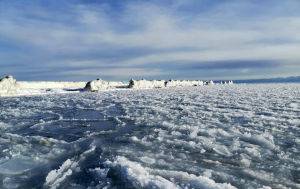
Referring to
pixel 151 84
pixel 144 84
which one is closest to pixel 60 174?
pixel 144 84

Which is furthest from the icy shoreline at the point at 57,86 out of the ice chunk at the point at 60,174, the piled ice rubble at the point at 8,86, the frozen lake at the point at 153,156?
the ice chunk at the point at 60,174

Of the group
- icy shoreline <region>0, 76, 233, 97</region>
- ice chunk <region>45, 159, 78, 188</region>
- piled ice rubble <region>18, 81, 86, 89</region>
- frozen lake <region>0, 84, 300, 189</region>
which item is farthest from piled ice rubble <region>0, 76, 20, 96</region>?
ice chunk <region>45, 159, 78, 188</region>

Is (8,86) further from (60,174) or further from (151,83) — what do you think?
(151,83)

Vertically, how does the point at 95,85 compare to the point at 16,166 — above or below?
above

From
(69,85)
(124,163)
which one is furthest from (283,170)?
(69,85)

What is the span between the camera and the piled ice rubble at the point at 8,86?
24.6m

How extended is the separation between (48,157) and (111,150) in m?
1.25

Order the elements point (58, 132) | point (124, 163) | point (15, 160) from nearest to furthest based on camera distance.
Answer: point (124, 163)
point (15, 160)
point (58, 132)

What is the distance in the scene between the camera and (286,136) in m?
5.59

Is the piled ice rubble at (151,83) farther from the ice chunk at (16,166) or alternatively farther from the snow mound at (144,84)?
the ice chunk at (16,166)

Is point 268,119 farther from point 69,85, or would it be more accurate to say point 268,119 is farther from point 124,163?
point 69,85

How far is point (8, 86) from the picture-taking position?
84.6 ft

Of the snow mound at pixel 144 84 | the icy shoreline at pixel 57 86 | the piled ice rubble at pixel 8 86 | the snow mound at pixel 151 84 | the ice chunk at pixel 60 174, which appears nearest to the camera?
the ice chunk at pixel 60 174

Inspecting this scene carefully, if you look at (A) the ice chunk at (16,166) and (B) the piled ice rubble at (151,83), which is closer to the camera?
(A) the ice chunk at (16,166)
